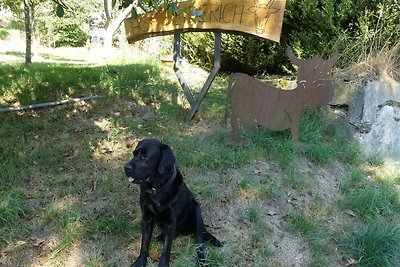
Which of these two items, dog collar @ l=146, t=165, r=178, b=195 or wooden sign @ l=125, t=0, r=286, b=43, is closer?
dog collar @ l=146, t=165, r=178, b=195

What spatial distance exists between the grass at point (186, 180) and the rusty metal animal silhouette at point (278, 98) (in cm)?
30

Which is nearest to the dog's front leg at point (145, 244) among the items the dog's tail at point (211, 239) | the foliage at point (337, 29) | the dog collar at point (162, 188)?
the dog collar at point (162, 188)

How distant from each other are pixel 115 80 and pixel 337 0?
414cm

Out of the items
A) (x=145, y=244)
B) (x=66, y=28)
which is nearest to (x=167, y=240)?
(x=145, y=244)

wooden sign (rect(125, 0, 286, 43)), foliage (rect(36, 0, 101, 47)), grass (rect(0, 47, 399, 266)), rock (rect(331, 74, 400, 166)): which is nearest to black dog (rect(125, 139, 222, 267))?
grass (rect(0, 47, 399, 266))

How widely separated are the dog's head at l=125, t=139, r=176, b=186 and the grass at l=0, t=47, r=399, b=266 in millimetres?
900

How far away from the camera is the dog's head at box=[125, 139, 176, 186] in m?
2.98

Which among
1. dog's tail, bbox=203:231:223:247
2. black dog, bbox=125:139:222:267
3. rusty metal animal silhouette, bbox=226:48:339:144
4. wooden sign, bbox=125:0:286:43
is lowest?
dog's tail, bbox=203:231:223:247

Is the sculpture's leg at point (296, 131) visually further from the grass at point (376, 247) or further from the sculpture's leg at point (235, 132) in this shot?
the grass at point (376, 247)

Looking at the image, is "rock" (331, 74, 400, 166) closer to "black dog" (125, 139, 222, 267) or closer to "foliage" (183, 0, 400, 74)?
"foliage" (183, 0, 400, 74)

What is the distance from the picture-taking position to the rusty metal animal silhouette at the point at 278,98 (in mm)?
5090

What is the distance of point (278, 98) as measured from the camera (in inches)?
202

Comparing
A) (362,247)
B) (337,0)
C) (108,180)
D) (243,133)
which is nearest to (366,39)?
(337,0)

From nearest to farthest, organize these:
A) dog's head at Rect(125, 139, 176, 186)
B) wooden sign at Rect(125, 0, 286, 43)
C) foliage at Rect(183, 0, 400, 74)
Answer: dog's head at Rect(125, 139, 176, 186)
wooden sign at Rect(125, 0, 286, 43)
foliage at Rect(183, 0, 400, 74)
